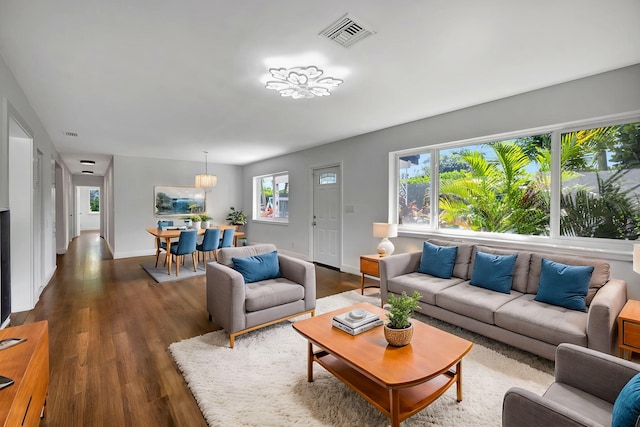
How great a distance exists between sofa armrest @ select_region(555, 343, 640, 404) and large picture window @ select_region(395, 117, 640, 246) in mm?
2091

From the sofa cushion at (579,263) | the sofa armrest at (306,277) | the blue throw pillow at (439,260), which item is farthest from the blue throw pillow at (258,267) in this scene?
the sofa cushion at (579,263)

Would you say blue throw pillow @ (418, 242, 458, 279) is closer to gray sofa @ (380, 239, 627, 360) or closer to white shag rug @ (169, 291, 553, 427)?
gray sofa @ (380, 239, 627, 360)

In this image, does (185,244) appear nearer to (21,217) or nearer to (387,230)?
(21,217)

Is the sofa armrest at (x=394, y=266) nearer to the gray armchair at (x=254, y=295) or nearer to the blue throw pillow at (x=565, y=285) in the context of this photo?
the gray armchair at (x=254, y=295)

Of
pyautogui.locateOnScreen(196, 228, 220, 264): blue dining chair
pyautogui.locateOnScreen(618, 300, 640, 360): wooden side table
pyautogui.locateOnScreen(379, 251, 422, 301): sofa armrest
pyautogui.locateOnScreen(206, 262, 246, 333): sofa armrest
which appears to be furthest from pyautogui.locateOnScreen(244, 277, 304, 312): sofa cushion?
pyautogui.locateOnScreen(196, 228, 220, 264): blue dining chair

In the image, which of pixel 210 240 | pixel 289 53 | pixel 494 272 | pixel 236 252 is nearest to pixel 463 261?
pixel 494 272

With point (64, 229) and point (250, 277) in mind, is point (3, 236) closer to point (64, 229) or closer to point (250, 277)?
point (250, 277)

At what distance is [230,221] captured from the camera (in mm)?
8469

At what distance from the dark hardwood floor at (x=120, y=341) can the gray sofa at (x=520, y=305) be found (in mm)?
1493

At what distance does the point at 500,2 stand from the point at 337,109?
7.06 ft

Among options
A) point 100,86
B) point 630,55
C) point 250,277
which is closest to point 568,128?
point 630,55

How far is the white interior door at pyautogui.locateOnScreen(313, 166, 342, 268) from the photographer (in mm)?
5609

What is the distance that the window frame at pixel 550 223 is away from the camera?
9.06ft

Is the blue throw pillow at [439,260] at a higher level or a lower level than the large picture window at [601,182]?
lower
